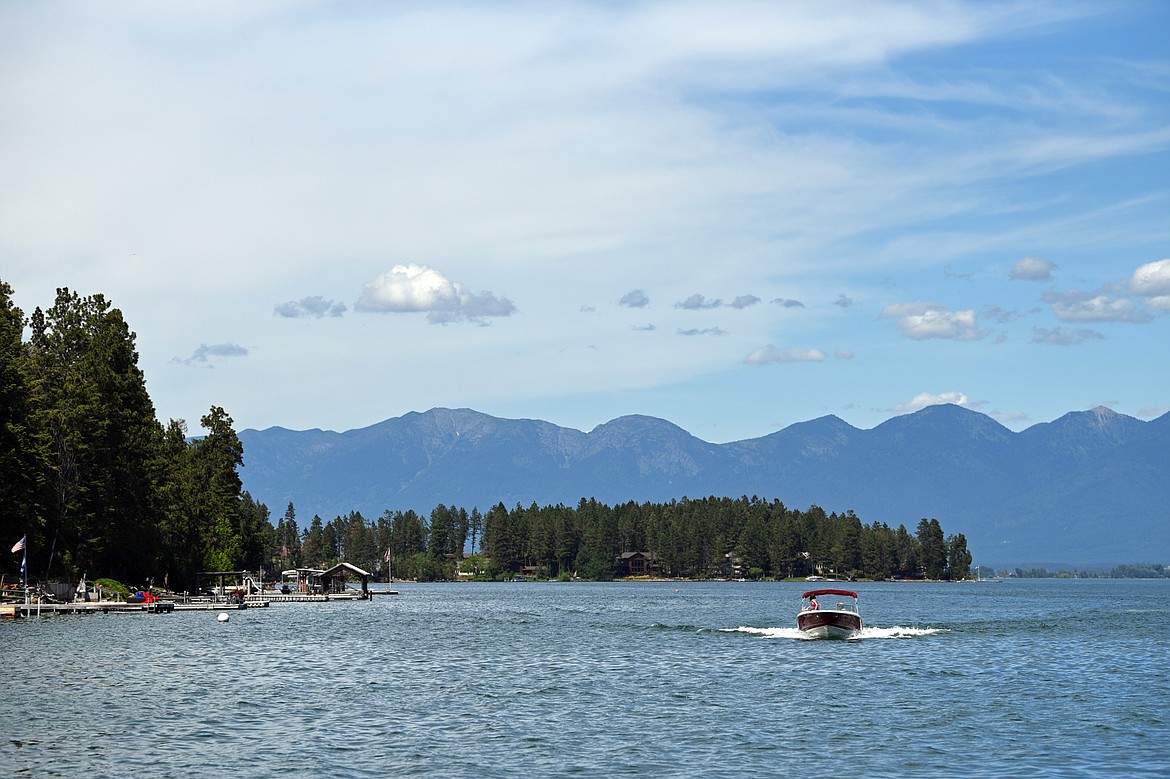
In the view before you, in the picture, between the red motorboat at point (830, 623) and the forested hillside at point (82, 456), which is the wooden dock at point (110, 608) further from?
the red motorboat at point (830, 623)

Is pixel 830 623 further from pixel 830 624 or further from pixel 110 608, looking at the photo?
pixel 110 608

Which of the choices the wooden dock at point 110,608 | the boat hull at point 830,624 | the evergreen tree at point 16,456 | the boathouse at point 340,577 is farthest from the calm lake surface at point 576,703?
the boathouse at point 340,577

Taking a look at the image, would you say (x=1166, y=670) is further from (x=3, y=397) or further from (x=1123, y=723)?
(x=3, y=397)

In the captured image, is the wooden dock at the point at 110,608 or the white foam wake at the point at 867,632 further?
the wooden dock at the point at 110,608

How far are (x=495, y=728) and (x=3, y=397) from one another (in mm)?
60286

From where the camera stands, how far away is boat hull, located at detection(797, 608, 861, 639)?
291 ft

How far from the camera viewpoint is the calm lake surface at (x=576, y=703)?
3891cm

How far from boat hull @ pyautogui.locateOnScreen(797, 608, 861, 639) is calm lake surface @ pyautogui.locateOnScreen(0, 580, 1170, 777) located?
1.45 meters

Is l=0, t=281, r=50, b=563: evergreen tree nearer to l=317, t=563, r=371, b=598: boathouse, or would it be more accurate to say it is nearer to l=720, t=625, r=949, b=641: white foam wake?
l=720, t=625, r=949, b=641: white foam wake

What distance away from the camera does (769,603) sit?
560 feet

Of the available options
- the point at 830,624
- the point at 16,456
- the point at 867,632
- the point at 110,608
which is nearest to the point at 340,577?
→ the point at 110,608

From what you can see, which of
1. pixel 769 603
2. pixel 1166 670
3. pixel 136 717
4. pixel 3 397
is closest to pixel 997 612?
pixel 769 603

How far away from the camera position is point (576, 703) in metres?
53.0

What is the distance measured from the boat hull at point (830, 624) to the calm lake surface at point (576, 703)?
57.1 inches
